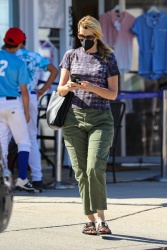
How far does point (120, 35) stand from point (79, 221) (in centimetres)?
654

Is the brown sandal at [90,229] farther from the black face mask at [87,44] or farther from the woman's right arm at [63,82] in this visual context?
the black face mask at [87,44]

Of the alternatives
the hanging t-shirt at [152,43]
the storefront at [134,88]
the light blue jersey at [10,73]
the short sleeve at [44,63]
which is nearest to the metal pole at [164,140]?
the short sleeve at [44,63]

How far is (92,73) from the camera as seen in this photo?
7680 mm

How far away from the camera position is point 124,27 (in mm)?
14492

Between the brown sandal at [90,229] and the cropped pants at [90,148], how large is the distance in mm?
109

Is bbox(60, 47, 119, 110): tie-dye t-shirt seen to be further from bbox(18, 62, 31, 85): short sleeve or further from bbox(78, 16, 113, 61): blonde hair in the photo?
bbox(18, 62, 31, 85): short sleeve

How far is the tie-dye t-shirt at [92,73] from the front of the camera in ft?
25.2

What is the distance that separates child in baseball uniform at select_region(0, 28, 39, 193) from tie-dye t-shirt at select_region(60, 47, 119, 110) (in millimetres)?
2459

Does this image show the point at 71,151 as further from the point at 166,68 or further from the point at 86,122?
the point at 166,68

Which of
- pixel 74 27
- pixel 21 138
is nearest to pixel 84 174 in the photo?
pixel 21 138

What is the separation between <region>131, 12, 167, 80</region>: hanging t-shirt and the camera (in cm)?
1438

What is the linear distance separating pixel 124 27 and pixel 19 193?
481cm

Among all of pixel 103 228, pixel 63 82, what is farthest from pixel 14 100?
pixel 103 228

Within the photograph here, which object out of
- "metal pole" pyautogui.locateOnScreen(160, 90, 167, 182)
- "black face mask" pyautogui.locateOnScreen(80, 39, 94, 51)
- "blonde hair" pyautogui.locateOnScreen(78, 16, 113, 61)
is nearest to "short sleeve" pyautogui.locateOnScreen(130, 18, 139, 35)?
"metal pole" pyautogui.locateOnScreen(160, 90, 167, 182)
